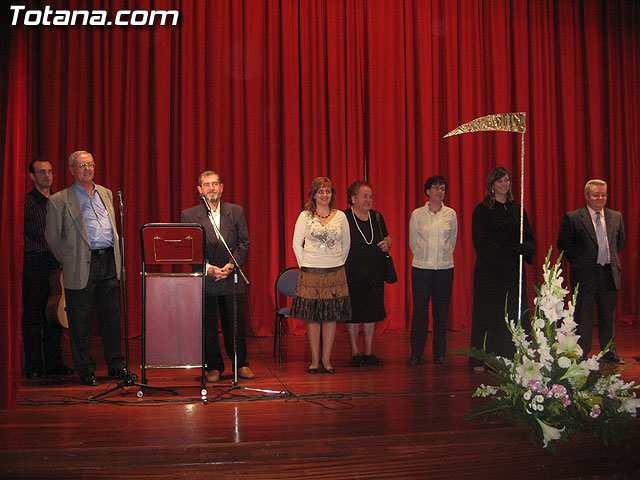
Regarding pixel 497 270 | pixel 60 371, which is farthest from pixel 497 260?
pixel 60 371

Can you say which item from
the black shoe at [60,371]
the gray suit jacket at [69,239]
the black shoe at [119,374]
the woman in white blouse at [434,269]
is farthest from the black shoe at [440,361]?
the black shoe at [60,371]

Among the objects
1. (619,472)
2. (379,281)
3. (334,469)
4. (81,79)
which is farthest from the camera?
(81,79)

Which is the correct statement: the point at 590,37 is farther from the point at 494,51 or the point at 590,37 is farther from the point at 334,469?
the point at 334,469

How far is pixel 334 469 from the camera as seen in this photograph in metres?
2.64

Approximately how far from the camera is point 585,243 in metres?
4.88

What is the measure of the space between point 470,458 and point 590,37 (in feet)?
20.4

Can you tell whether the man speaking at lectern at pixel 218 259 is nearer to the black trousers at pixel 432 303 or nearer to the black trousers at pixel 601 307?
the black trousers at pixel 432 303

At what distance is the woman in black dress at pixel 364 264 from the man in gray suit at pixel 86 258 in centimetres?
180

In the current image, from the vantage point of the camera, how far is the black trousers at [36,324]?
176 inches

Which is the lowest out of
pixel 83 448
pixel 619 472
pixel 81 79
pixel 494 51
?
pixel 619 472

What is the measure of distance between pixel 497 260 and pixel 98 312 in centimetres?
302

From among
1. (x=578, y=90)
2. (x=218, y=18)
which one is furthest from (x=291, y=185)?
(x=578, y=90)

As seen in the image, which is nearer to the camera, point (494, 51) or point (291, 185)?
point (291, 185)

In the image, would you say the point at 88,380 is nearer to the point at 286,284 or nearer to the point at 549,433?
the point at 286,284
